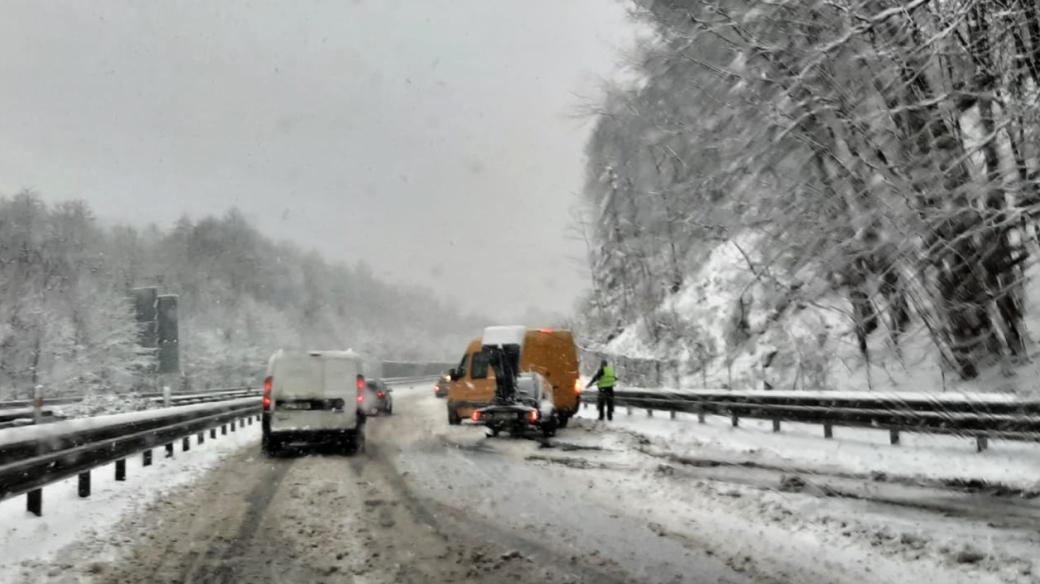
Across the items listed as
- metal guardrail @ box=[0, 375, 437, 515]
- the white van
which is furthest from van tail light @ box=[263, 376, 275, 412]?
metal guardrail @ box=[0, 375, 437, 515]

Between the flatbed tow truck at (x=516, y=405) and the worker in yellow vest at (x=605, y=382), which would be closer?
the flatbed tow truck at (x=516, y=405)

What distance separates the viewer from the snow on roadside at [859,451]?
10.7 meters

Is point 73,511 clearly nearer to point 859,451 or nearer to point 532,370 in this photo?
point 859,451

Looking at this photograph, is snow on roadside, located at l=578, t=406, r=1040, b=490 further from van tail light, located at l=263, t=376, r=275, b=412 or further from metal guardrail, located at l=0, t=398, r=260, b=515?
metal guardrail, located at l=0, t=398, r=260, b=515

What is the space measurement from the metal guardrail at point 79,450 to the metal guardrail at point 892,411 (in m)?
10.9

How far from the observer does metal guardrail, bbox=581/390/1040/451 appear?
10.8 metres

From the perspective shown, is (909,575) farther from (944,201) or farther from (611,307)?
(611,307)

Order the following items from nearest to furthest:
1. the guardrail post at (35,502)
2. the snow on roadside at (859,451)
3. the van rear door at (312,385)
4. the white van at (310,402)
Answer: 1. the guardrail post at (35,502)
2. the snow on roadside at (859,451)
3. the white van at (310,402)
4. the van rear door at (312,385)

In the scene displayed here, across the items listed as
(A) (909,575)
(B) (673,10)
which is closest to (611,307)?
(B) (673,10)

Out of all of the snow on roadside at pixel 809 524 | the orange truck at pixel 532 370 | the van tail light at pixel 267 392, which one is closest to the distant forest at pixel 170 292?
the orange truck at pixel 532 370

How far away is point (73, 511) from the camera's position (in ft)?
30.0

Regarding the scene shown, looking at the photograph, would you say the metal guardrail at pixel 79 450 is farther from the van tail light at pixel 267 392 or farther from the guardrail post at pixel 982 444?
the guardrail post at pixel 982 444

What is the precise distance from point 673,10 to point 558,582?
1070cm

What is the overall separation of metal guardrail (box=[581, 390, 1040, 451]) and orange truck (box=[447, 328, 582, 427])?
3.21 m
